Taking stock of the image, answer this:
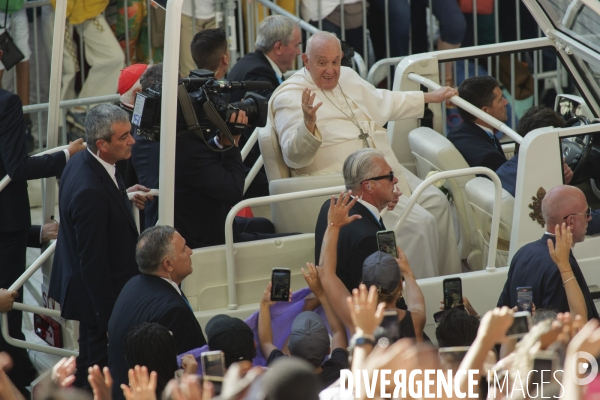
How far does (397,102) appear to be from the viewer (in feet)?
19.1

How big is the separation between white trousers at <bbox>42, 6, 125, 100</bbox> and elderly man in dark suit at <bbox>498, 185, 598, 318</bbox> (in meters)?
4.29

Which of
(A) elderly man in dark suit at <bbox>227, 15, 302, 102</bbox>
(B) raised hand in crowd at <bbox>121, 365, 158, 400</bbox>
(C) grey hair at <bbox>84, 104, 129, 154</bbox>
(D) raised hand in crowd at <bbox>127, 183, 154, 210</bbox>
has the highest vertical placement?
(A) elderly man in dark suit at <bbox>227, 15, 302, 102</bbox>

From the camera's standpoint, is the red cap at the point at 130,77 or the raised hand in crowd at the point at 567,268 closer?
the raised hand in crowd at the point at 567,268

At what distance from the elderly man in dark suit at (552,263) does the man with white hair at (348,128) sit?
A: 79 cm

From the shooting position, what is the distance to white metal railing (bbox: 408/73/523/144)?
5.10m

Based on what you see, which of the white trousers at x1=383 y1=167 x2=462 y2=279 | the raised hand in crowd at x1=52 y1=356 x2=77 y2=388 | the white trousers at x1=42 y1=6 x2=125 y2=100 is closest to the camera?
the raised hand in crowd at x1=52 y1=356 x2=77 y2=388

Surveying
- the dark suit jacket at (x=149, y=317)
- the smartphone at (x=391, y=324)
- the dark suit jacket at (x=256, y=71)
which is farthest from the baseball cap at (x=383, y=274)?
the dark suit jacket at (x=256, y=71)

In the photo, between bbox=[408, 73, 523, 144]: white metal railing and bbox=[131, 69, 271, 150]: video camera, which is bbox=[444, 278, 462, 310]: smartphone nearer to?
bbox=[408, 73, 523, 144]: white metal railing

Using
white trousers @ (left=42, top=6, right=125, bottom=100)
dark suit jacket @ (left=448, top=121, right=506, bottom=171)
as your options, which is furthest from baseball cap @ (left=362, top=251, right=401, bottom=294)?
white trousers @ (left=42, top=6, right=125, bottom=100)

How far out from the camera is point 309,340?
390 centimetres

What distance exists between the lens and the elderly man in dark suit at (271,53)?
6.49 m

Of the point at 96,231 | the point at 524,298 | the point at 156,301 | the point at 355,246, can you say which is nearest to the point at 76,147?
the point at 96,231

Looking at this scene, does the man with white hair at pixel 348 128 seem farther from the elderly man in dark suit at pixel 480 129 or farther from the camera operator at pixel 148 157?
the camera operator at pixel 148 157

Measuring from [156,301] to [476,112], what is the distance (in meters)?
2.14
